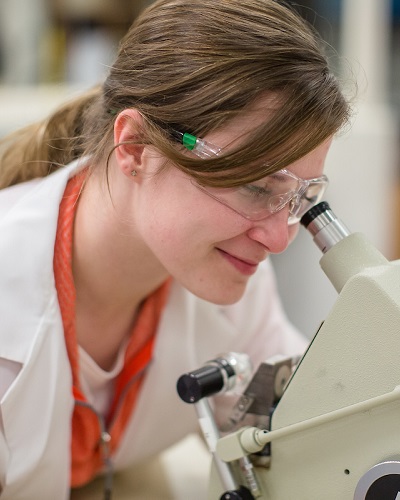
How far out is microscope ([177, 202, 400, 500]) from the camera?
964mm

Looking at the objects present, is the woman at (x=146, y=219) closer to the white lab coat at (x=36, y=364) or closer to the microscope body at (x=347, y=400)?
the white lab coat at (x=36, y=364)

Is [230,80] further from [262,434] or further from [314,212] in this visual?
[262,434]

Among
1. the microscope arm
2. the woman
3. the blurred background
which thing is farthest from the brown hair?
the blurred background

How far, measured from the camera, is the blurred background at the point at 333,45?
125 inches

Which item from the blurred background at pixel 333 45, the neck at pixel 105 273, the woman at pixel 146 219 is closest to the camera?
the woman at pixel 146 219

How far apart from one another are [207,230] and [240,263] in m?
0.09

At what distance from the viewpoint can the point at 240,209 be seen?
1114mm

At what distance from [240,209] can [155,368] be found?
1.46 feet

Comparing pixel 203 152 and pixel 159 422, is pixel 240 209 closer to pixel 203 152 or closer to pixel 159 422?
pixel 203 152

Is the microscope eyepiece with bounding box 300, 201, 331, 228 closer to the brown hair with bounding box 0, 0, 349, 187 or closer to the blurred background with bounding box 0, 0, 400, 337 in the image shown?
the brown hair with bounding box 0, 0, 349, 187

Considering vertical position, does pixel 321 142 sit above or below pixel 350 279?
above

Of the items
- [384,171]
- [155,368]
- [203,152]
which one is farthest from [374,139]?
[203,152]

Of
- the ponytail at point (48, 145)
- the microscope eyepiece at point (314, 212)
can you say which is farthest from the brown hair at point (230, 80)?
the ponytail at point (48, 145)

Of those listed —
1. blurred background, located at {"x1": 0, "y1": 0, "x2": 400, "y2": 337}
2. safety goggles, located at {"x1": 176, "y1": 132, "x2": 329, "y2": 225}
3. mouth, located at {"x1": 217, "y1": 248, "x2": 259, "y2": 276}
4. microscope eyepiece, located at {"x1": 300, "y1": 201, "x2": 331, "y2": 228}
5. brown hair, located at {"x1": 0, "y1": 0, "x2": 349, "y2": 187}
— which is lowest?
blurred background, located at {"x1": 0, "y1": 0, "x2": 400, "y2": 337}
